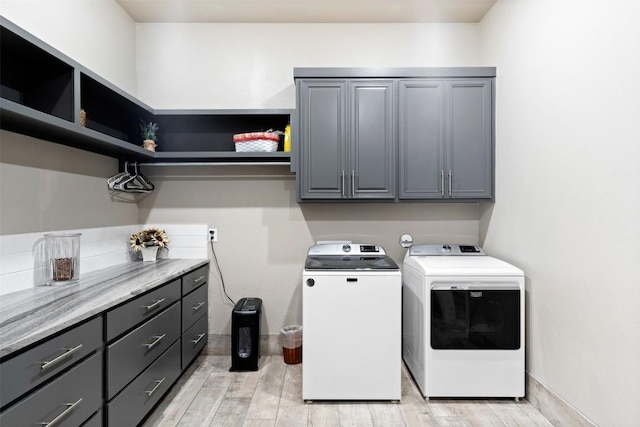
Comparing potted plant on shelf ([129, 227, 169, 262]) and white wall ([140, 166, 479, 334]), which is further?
white wall ([140, 166, 479, 334])

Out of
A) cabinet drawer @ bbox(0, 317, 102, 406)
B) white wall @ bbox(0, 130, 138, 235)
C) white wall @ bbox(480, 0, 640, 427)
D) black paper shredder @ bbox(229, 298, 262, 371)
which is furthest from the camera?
black paper shredder @ bbox(229, 298, 262, 371)

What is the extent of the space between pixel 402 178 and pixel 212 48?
195 centimetres

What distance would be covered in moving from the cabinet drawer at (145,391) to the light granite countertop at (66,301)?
1.51 feet

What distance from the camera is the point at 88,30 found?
A: 2.29m

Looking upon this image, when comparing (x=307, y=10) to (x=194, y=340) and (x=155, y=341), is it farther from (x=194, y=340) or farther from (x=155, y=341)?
(x=194, y=340)

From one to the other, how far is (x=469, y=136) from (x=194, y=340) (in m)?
2.58

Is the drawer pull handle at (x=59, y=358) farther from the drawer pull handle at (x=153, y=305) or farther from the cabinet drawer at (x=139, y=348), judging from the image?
the drawer pull handle at (x=153, y=305)

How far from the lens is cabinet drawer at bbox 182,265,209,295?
95.0 inches

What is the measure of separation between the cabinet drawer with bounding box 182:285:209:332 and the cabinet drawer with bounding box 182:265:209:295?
0.04 m

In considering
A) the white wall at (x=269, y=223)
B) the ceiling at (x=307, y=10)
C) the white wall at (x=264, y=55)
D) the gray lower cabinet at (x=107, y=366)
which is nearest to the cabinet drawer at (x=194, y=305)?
the gray lower cabinet at (x=107, y=366)

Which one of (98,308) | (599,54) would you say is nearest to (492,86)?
(599,54)

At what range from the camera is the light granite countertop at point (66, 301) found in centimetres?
118

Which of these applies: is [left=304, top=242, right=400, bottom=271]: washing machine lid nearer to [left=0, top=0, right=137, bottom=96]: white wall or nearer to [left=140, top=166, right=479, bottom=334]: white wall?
[left=140, top=166, right=479, bottom=334]: white wall

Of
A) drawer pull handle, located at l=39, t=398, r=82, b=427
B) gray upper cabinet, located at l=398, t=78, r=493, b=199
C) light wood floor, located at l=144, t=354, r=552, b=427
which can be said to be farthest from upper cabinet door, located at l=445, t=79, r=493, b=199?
drawer pull handle, located at l=39, t=398, r=82, b=427
